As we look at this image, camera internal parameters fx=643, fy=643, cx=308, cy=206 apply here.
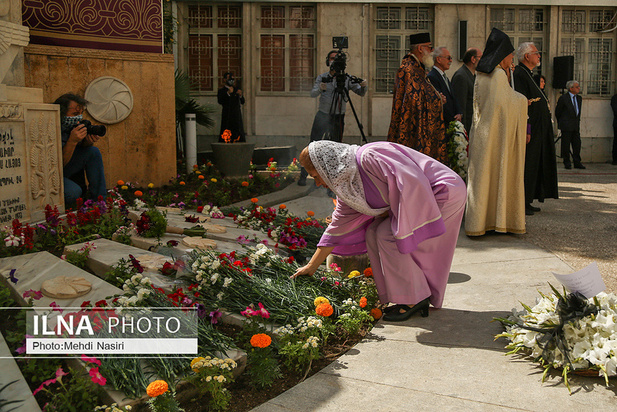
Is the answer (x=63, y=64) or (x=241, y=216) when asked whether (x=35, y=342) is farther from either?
(x=63, y=64)

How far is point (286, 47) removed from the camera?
48.8ft

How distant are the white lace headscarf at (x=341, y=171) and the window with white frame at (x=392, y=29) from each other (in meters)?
11.4

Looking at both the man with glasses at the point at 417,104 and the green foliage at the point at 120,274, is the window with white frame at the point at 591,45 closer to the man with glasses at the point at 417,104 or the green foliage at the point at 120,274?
the man with glasses at the point at 417,104

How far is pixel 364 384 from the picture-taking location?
10.2 ft

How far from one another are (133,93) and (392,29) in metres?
8.39

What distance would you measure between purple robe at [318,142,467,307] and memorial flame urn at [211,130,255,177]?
210 inches

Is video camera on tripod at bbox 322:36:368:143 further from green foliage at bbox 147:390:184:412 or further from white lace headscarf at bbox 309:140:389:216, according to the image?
green foliage at bbox 147:390:184:412

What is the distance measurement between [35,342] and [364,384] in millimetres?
1607

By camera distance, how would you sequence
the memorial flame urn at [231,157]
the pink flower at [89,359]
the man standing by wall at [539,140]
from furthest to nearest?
the memorial flame urn at [231,157] → the man standing by wall at [539,140] → the pink flower at [89,359]

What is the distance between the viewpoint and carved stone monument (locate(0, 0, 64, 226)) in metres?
5.12

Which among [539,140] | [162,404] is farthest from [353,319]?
[539,140]

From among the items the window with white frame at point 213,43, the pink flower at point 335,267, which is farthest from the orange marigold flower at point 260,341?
the window with white frame at point 213,43

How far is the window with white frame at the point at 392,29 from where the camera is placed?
1490 cm

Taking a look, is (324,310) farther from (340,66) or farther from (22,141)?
(340,66)
